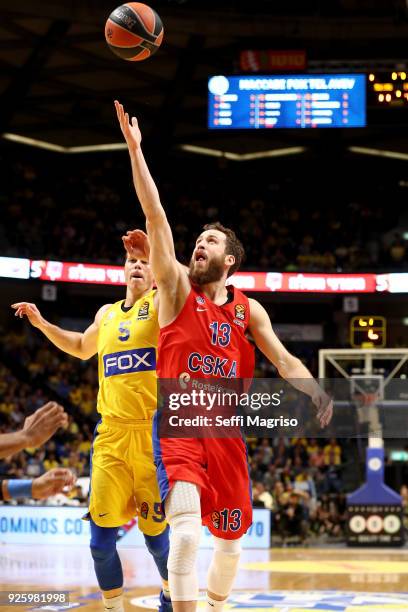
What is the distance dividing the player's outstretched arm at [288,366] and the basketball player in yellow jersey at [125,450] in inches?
30.7

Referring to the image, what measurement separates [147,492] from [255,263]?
2249cm

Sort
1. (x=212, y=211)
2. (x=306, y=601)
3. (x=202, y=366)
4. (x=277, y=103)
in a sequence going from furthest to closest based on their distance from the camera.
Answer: (x=212, y=211), (x=277, y=103), (x=306, y=601), (x=202, y=366)

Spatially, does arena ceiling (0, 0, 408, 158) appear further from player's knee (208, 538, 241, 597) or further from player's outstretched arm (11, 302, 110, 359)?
player's knee (208, 538, 241, 597)

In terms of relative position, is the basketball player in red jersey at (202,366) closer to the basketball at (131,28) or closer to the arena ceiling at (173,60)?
the basketball at (131,28)

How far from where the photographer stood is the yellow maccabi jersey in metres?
6.38

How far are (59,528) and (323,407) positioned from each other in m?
12.2

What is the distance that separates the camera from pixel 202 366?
5684mm

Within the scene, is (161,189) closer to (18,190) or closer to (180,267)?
(18,190)

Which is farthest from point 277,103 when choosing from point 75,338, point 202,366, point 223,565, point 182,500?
point 182,500

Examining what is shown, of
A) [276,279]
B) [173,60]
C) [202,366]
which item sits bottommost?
[202,366]

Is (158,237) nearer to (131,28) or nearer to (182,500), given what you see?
(182,500)

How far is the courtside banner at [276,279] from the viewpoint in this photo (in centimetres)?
2631

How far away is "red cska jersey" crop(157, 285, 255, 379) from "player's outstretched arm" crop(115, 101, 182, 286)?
11.1 inches

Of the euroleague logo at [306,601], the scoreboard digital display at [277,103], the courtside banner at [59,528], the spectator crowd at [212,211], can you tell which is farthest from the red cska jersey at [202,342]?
the spectator crowd at [212,211]
